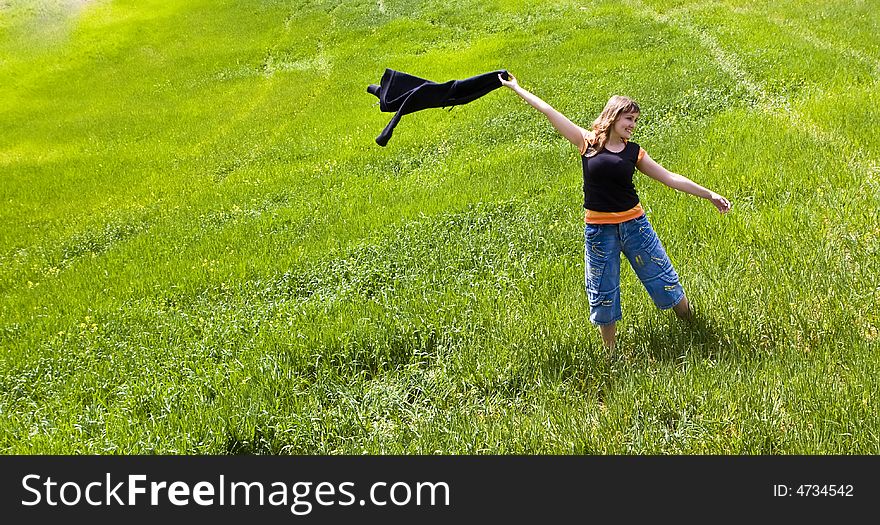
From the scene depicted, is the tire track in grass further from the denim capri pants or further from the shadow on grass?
the denim capri pants

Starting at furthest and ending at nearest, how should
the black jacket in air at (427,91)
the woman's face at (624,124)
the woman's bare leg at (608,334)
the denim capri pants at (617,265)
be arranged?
the black jacket in air at (427,91), the woman's bare leg at (608,334), the denim capri pants at (617,265), the woman's face at (624,124)

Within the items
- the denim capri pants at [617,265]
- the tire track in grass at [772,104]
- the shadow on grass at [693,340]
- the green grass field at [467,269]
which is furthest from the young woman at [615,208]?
the tire track in grass at [772,104]

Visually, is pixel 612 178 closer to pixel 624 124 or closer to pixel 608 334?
pixel 624 124

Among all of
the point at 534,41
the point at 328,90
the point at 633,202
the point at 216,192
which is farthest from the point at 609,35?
the point at 633,202

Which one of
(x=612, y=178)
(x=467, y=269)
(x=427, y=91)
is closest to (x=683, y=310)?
(x=612, y=178)

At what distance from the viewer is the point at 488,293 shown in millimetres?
6766

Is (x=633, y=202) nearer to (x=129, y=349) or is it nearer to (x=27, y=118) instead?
(x=129, y=349)

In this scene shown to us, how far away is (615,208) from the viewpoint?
488cm

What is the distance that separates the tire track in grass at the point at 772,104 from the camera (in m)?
8.50

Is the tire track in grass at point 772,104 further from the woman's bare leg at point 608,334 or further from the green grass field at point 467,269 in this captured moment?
the woman's bare leg at point 608,334

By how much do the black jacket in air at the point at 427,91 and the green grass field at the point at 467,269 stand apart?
6.50ft

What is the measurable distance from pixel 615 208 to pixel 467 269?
10.1 ft

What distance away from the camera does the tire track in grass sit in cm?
850

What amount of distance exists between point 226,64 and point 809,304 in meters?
27.8
